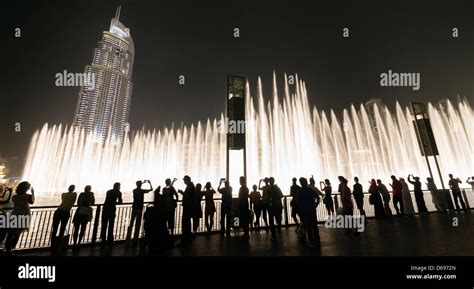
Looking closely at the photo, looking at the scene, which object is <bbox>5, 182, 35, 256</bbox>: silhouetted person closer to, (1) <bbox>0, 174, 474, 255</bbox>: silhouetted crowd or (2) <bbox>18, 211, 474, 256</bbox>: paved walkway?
(1) <bbox>0, 174, 474, 255</bbox>: silhouetted crowd

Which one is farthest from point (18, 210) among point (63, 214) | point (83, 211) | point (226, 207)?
point (226, 207)

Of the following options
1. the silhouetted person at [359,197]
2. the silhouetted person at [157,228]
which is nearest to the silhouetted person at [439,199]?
the silhouetted person at [359,197]

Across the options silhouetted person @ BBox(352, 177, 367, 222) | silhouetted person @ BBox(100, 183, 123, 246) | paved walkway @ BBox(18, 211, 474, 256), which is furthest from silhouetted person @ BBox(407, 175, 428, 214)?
silhouetted person @ BBox(100, 183, 123, 246)

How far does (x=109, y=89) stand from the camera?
→ 135250mm

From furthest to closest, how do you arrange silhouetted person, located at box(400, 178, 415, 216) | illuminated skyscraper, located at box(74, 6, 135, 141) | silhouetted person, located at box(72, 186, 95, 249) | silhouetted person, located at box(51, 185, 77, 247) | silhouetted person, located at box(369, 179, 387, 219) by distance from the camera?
illuminated skyscraper, located at box(74, 6, 135, 141)
silhouetted person, located at box(400, 178, 415, 216)
silhouetted person, located at box(369, 179, 387, 219)
silhouetted person, located at box(72, 186, 95, 249)
silhouetted person, located at box(51, 185, 77, 247)

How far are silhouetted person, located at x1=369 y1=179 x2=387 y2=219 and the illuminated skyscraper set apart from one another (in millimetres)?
141183

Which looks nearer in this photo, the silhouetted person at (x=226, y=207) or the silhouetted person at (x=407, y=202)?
the silhouetted person at (x=226, y=207)

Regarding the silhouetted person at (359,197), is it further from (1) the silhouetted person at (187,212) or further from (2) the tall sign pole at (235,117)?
(1) the silhouetted person at (187,212)

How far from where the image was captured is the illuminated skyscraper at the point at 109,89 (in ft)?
405

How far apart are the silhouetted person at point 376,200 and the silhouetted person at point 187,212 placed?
9361mm

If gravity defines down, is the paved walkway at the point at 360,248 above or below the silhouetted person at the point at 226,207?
below

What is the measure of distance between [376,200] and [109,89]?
511ft

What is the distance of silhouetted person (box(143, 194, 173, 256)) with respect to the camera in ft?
21.0

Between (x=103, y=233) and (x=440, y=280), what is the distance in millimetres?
9563
